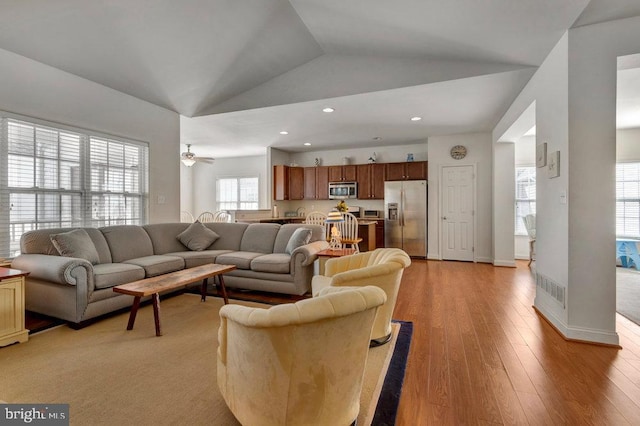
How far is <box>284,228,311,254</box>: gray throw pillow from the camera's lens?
3.90 m

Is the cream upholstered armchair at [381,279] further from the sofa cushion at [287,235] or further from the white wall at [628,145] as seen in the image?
the white wall at [628,145]

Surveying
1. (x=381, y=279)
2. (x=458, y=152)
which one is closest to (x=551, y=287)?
(x=381, y=279)

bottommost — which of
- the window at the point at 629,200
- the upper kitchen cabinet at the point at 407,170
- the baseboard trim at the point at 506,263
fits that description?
the baseboard trim at the point at 506,263

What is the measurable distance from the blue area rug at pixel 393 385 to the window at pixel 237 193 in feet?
22.4

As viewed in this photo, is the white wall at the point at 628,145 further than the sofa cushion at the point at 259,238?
Yes

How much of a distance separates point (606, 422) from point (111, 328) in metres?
3.55

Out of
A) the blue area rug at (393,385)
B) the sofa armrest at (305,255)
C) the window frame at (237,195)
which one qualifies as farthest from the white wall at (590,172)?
the window frame at (237,195)

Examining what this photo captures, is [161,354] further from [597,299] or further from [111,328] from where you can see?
[597,299]

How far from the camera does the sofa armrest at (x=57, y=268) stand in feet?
8.73

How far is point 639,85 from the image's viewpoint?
363cm

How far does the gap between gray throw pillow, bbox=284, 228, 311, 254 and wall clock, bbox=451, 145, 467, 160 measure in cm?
384

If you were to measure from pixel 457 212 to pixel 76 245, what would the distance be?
6.12m

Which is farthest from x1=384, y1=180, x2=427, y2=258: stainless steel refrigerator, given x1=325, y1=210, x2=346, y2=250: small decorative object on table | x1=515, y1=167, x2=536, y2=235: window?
x1=325, y1=210, x2=346, y2=250: small decorative object on table

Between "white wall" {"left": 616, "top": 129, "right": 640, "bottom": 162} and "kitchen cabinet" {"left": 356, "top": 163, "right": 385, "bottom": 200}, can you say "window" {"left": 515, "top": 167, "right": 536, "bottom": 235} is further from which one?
"kitchen cabinet" {"left": 356, "top": 163, "right": 385, "bottom": 200}
